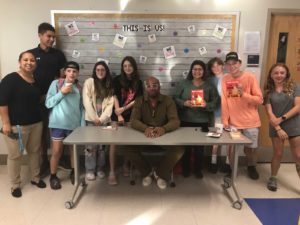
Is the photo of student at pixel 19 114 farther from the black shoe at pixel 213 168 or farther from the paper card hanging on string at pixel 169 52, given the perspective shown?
the black shoe at pixel 213 168

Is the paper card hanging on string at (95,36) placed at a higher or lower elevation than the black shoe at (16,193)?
higher

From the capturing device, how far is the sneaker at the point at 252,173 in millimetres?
3316

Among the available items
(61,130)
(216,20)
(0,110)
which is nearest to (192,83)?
(216,20)

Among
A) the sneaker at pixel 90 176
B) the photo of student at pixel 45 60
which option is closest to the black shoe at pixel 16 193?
the sneaker at pixel 90 176

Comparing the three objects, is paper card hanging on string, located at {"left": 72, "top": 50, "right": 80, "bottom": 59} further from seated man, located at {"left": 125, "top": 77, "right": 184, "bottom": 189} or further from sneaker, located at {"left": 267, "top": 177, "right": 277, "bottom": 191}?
sneaker, located at {"left": 267, "top": 177, "right": 277, "bottom": 191}

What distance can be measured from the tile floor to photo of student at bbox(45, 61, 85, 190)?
377 millimetres

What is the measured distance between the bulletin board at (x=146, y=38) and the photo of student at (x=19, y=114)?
2.67 ft

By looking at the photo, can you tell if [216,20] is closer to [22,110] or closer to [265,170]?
[265,170]

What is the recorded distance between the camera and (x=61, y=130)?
9.70ft

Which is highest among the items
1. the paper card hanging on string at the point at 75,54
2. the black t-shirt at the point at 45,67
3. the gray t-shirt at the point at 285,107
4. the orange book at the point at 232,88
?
the paper card hanging on string at the point at 75,54

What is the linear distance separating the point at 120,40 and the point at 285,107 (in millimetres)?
2091

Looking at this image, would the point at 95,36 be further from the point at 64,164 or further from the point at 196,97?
the point at 64,164

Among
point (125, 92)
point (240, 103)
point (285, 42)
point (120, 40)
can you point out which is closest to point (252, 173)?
point (240, 103)

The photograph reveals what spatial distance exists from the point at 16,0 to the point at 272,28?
10.7ft
